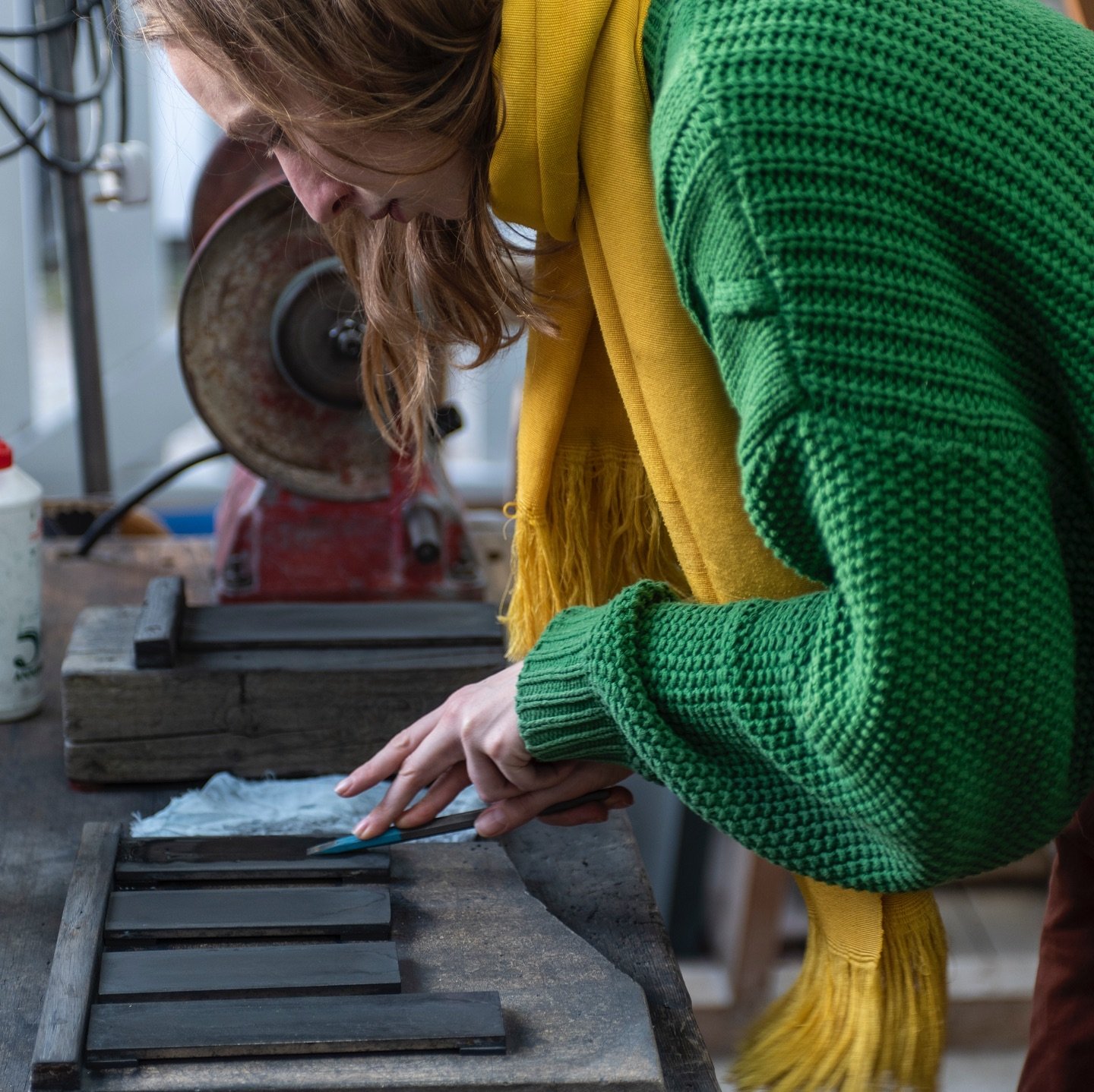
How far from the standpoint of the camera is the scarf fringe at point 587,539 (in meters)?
1.02

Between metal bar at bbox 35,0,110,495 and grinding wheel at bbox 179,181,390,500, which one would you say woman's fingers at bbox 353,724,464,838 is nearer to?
grinding wheel at bbox 179,181,390,500

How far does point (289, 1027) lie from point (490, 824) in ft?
0.87

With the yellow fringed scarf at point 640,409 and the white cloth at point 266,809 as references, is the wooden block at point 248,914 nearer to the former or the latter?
the white cloth at point 266,809

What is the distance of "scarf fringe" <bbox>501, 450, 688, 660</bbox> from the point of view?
3.35ft

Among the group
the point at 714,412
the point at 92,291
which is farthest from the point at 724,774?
the point at 92,291

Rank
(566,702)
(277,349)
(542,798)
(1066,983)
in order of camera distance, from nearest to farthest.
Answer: (566,702) < (542,798) < (1066,983) < (277,349)

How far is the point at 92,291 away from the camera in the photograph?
68.0 inches

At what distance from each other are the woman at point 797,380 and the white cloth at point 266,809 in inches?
3.8

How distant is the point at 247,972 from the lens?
770mm

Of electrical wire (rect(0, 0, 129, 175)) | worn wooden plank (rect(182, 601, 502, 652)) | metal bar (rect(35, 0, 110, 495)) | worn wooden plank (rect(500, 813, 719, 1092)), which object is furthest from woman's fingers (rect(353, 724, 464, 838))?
metal bar (rect(35, 0, 110, 495))

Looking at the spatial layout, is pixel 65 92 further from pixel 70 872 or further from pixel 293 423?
pixel 70 872

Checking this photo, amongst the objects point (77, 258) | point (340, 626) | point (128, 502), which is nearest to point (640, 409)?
point (340, 626)

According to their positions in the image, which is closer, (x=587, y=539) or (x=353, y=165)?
(x=353, y=165)

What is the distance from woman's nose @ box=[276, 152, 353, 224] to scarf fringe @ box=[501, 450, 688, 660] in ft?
0.89
